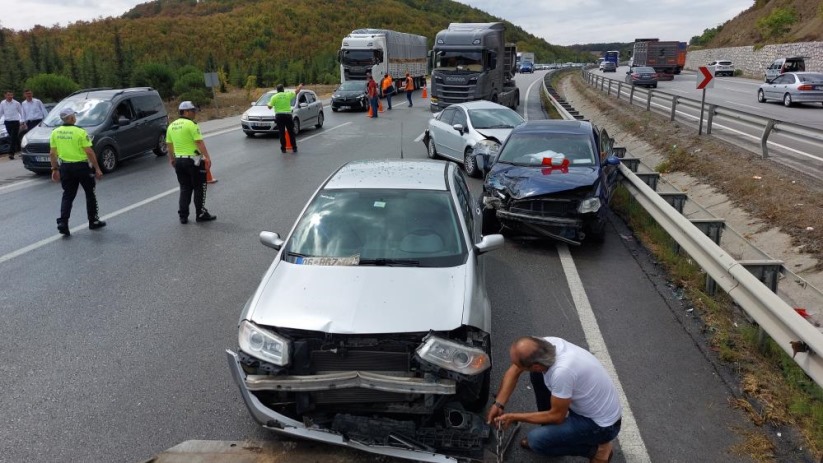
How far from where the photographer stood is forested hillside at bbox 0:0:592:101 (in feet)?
126

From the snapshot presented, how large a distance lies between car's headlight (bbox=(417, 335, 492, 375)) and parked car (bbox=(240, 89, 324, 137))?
56.5ft

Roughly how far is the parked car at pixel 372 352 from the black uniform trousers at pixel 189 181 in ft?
17.8

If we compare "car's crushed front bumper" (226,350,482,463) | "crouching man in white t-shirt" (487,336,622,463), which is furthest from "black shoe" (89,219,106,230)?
"crouching man in white t-shirt" (487,336,622,463)

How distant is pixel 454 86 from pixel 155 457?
72.2 ft

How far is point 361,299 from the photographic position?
418 cm

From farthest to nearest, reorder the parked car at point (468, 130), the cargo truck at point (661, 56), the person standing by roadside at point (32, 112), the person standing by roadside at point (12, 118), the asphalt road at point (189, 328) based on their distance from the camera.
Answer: the cargo truck at point (661, 56)
the person standing by roadside at point (32, 112)
the person standing by roadside at point (12, 118)
the parked car at point (468, 130)
the asphalt road at point (189, 328)

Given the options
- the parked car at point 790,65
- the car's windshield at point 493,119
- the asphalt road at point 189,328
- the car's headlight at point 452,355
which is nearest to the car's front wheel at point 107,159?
the asphalt road at point 189,328

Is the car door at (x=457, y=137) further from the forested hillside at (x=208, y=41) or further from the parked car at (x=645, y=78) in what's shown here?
the parked car at (x=645, y=78)

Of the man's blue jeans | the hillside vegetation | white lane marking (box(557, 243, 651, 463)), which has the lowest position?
white lane marking (box(557, 243, 651, 463))

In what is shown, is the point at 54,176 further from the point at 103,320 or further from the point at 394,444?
the point at 394,444

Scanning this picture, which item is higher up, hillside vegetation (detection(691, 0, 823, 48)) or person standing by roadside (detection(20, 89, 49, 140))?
hillside vegetation (detection(691, 0, 823, 48))

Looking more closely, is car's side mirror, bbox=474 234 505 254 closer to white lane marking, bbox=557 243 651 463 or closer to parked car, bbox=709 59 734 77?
white lane marking, bbox=557 243 651 463

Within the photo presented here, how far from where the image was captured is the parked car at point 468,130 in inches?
518

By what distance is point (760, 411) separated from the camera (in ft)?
14.3
